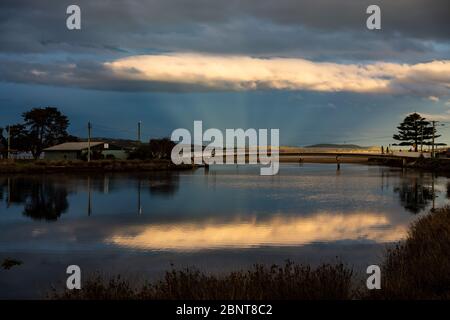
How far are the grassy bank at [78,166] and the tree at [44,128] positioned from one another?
36031 millimetres

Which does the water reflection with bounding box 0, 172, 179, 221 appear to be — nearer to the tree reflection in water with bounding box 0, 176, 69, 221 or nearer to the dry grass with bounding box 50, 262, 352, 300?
the tree reflection in water with bounding box 0, 176, 69, 221

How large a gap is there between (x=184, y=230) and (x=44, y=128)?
128m

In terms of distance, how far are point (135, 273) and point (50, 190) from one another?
4763cm

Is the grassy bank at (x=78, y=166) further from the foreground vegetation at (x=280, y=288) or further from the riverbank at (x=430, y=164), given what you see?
the foreground vegetation at (x=280, y=288)

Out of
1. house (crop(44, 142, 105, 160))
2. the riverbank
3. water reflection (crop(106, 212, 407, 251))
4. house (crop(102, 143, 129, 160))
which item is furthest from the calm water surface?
house (crop(102, 143, 129, 160))

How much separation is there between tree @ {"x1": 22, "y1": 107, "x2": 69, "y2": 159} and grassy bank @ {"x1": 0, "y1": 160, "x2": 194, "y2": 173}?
36.0 m

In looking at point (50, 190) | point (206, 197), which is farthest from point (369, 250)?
point (50, 190)

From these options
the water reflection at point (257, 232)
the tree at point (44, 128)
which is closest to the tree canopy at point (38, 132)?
the tree at point (44, 128)

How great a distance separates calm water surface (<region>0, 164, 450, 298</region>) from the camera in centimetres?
2114

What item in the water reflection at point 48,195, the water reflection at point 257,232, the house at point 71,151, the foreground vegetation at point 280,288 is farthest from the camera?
the house at point 71,151

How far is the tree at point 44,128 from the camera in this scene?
14600cm

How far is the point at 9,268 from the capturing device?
20.0 m
